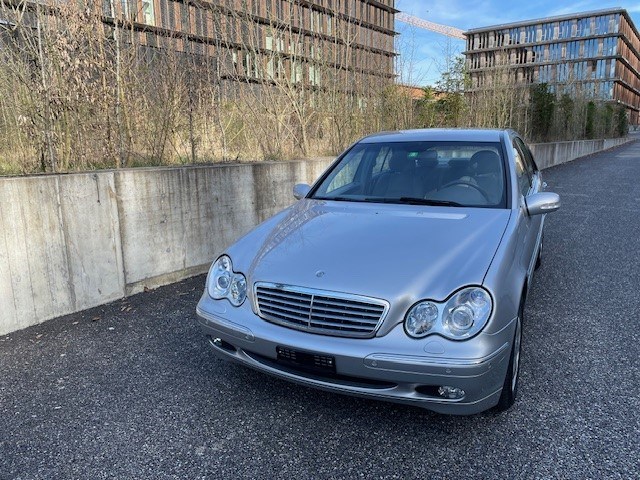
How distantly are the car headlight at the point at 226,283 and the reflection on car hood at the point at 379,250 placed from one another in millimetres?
60

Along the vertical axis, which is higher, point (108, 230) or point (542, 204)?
point (542, 204)

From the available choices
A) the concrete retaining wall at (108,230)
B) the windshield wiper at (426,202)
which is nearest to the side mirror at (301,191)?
the windshield wiper at (426,202)

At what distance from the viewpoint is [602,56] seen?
80250 mm

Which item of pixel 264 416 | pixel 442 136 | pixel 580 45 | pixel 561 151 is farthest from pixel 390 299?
pixel 580 45

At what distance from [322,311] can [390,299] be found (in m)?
0.36

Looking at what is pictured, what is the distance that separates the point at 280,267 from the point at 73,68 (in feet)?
12.4

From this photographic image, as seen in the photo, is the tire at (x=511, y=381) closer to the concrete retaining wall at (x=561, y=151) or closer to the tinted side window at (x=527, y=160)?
the tinted side window at (x=527, y=160)

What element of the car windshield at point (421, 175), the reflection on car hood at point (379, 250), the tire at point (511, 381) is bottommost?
the tire at point (511, 381)

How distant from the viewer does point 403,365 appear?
2.33 meters

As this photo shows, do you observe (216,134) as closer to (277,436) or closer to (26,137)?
(26,137)

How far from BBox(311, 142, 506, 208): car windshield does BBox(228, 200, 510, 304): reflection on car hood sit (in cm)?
24

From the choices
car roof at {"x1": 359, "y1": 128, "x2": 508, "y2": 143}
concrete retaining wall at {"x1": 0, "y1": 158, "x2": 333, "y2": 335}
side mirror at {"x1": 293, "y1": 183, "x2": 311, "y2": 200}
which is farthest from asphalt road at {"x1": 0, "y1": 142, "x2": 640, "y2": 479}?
car roof at {"x1": 359, "y1": 128, "x2": 508, "y2": 143}

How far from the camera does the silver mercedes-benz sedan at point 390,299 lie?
7.78 ft

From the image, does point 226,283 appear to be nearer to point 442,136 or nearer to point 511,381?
point 511,381
